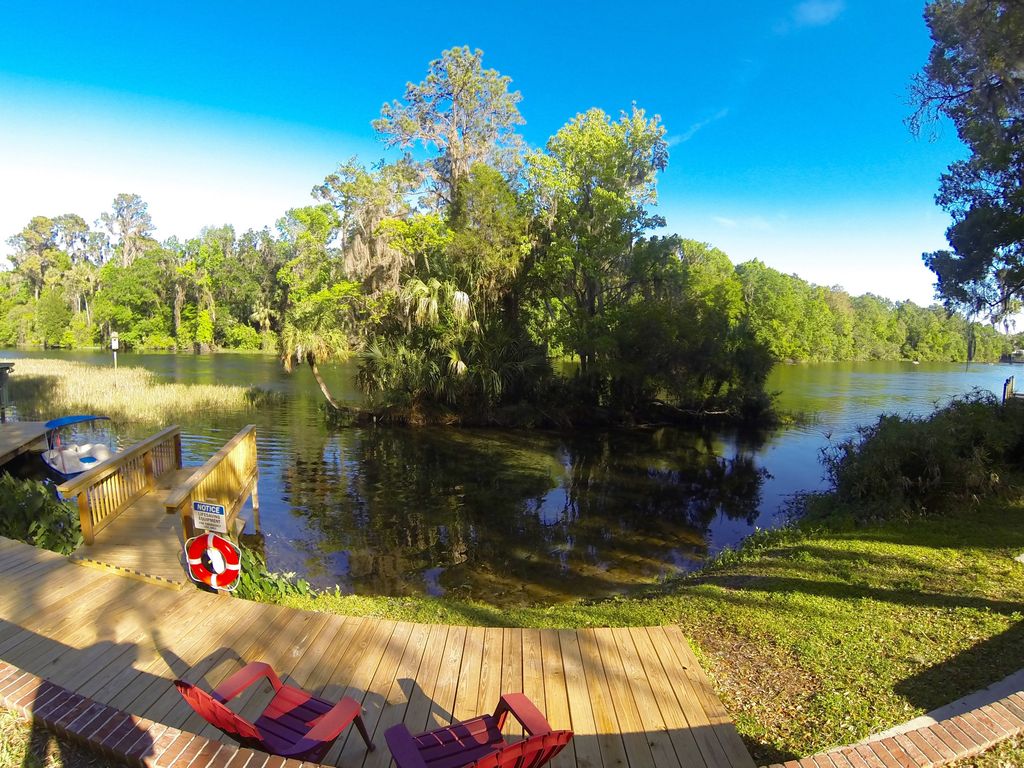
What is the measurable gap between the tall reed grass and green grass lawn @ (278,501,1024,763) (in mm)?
17867

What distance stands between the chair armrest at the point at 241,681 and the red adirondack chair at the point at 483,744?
0.88 meters

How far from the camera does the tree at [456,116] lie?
23156mm

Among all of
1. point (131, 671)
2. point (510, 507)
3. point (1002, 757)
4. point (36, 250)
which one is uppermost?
point (36, 250)

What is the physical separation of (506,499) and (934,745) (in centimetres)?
1037

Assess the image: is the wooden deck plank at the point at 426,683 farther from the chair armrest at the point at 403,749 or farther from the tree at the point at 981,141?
the tree at the point at 981,141

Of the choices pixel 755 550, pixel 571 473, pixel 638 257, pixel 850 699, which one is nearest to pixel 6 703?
pixel 850 699

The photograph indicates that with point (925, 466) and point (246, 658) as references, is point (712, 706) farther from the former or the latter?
point (925, 466)

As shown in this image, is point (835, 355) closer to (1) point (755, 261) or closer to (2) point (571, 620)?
(1) point (755, 261)

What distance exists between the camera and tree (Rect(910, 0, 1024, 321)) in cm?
966

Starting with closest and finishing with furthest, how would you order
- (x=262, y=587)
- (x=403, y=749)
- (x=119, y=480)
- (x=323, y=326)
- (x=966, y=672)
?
1. (x=403, y=749)
2. (x=966, y=672)
3. (x=262, y=587)
4. (x=119, y=480)
5. (x=323, y=326)

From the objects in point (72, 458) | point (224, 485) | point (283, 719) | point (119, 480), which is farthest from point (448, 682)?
point (72, 458)

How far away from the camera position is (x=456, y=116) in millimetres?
23625

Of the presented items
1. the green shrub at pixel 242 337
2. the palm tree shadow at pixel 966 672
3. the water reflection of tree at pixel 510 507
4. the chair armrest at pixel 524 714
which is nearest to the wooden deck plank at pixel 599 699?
the chair armrest at pixel 524 714

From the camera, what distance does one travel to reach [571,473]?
49.1ft
